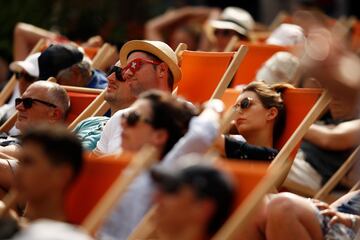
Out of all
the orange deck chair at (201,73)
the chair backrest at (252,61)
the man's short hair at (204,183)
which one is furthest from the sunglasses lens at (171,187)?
the chair backrest at (252,61)

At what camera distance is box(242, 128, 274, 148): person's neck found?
733 centimetres

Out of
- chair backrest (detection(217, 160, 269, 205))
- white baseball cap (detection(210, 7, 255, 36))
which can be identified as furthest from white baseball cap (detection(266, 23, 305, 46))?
chair backrest (detection(217, 160, 269, 205))

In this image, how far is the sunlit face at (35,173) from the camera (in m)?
5.22

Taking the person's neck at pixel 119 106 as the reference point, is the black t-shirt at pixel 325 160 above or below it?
below

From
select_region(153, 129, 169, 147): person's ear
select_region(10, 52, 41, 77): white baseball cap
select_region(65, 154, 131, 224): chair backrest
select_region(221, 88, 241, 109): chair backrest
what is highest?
select_region(153, 129, 169, 147): person's ear

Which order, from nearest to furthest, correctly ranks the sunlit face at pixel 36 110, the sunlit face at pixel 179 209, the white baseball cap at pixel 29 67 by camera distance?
the sunlit face at pixel 179 209, the sunlit face at pixel 36 110, the white baseball cap at pixel 29 67

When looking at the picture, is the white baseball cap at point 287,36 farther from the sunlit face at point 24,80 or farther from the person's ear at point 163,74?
the person's ear at point 163,74

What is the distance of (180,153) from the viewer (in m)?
5.71

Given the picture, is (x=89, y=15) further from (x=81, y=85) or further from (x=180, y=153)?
(x=180, y=153)

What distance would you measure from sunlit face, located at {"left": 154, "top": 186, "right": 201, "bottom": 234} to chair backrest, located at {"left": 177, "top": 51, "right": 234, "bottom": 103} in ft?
9.42

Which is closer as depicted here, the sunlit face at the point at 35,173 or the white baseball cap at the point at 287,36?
the sunlit face at the point at 35,173

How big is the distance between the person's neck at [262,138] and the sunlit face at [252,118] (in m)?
0.02

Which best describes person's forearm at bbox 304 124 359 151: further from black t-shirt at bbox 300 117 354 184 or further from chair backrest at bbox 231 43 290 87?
chair backrest at bbox 231 43 290 87

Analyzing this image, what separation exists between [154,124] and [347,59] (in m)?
1.14
